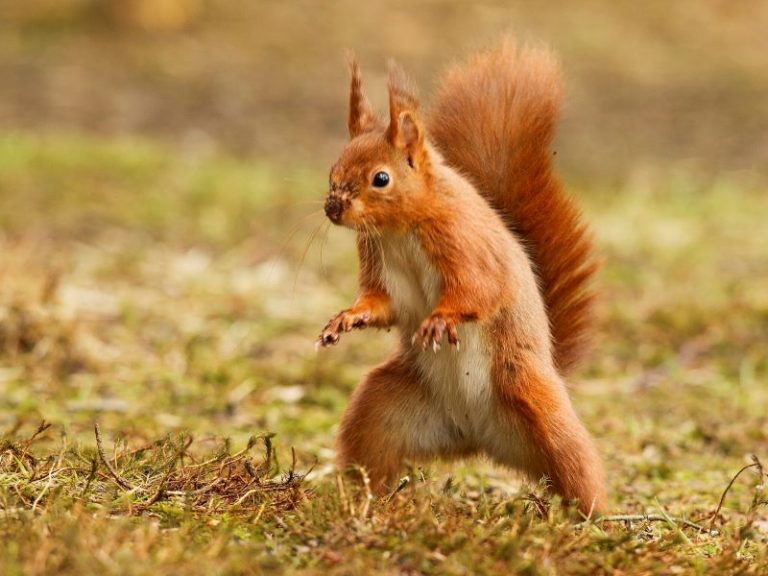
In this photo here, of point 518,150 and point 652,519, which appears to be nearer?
point 652,519

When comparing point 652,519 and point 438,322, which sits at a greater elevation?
point 438,322

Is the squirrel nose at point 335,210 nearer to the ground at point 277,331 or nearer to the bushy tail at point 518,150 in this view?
the ground at point 277,331

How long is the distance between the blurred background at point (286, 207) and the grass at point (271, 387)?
2 centimetres

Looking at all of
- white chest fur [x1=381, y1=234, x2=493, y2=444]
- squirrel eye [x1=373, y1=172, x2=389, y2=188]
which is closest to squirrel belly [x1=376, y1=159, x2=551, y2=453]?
white chest fur [x1=381, y1=234, x2=493, y2=444]

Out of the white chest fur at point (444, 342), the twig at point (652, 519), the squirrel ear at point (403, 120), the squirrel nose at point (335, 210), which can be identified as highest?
the squirrel ear at point (403, 120)

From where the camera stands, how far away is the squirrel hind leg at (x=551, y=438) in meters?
2.70

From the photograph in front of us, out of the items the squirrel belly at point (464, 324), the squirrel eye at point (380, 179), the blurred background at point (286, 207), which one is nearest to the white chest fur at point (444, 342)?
the squirrel belly at point (464, 324)

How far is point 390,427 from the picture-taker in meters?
2.83

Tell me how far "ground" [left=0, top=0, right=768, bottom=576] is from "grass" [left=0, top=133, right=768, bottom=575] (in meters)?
0.01

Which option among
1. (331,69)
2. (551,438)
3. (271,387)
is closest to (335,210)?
(551,438)

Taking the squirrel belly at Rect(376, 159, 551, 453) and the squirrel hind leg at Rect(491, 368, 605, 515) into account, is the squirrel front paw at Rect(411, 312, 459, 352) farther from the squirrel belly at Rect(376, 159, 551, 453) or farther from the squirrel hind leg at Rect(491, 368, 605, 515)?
the squirrel hind leg at Rect(491, 368, 605, 515)

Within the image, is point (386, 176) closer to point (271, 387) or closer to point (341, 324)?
point (341, 324)

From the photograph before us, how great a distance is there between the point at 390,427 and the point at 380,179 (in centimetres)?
58

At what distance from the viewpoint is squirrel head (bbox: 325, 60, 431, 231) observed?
2.65 metres
